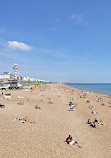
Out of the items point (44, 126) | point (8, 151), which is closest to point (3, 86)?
point (44, 126)

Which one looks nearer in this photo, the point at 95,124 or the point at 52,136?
the point at 52,136

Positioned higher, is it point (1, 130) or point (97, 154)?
point (1, 130)

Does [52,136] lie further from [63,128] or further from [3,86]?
[3,86]

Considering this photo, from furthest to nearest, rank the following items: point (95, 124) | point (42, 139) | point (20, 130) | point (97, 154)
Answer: point (95, 124)
point (20, 130)
point (42, 139)
point (97, 154)

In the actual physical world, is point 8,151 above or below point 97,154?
above

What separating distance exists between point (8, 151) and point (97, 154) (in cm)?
580

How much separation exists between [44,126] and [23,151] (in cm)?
499

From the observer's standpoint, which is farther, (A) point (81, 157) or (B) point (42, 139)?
(B) point (42, 139)

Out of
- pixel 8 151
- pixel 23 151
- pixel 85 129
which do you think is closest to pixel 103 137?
pixel 85 129

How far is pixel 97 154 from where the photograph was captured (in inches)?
341

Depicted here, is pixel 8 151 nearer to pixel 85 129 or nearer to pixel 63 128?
pixel 63 128

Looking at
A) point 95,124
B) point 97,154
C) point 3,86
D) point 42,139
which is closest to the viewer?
point 97,154

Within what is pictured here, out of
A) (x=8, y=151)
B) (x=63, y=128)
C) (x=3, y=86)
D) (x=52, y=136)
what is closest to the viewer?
(x=8, y=151)

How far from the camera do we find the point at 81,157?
8.01 meters
